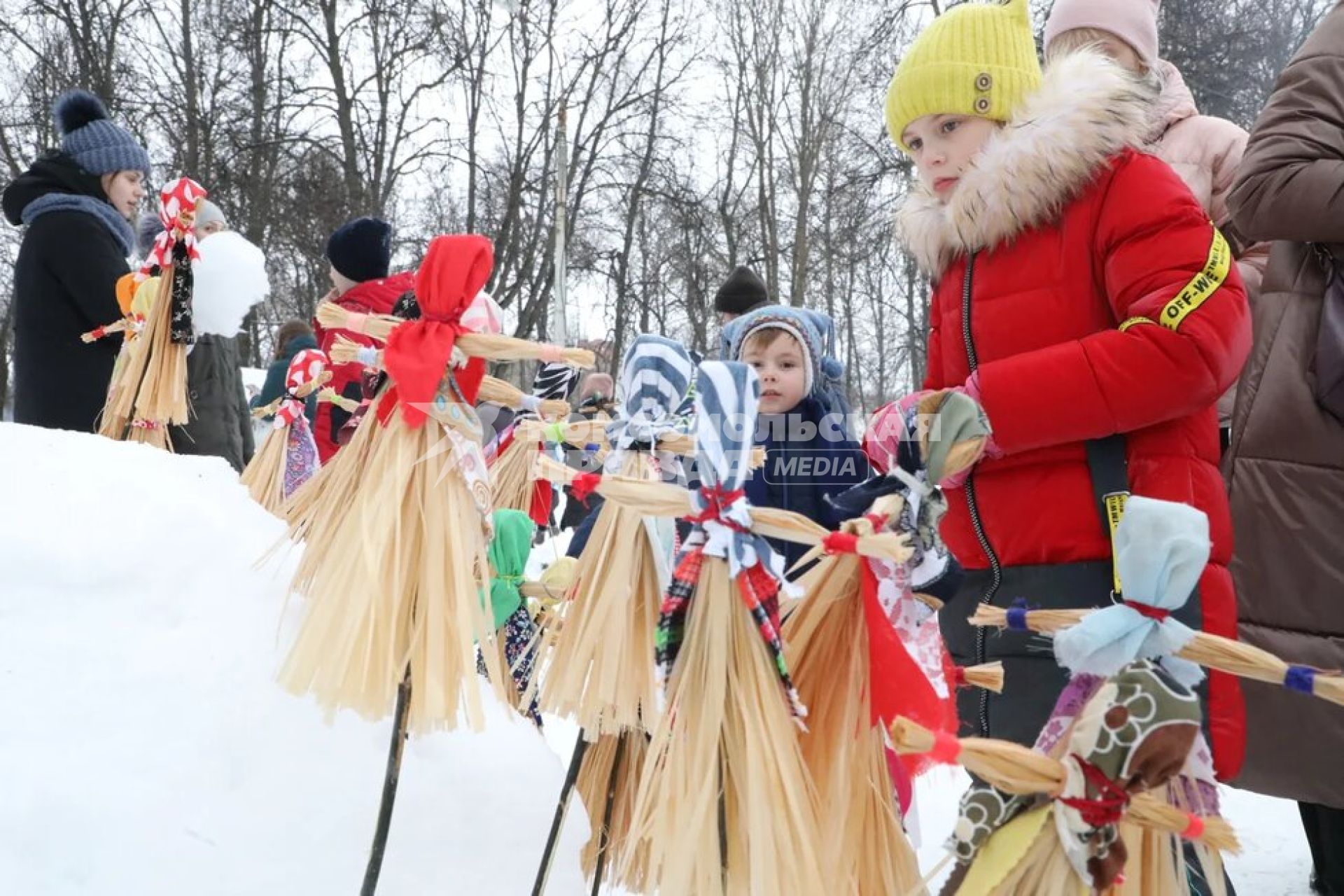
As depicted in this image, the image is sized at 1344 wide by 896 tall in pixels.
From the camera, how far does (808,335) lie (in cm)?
262

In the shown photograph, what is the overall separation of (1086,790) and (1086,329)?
3.06 ft

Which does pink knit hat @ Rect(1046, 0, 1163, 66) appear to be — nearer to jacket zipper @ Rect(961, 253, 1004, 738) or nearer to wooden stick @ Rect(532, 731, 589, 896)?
jacket zipper @ Rect(961, 253, 1004, 738)

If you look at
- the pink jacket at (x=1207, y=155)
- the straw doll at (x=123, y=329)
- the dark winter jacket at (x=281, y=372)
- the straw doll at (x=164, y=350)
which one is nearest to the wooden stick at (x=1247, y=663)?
the pink jacket at (x=1207, y=155)

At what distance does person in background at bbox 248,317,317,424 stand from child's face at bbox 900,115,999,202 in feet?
11.5

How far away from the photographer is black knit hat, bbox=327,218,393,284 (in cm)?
404

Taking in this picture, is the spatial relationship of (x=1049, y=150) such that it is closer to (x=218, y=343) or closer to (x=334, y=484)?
(x=334, y=484)

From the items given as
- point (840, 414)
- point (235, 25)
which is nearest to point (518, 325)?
point (235, 25)

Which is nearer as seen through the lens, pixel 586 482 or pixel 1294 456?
pixel 586 482

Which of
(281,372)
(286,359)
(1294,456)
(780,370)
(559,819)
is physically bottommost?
(559,819)

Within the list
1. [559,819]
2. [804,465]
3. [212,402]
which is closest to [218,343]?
[212,402]

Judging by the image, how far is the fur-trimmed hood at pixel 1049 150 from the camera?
1.50 m

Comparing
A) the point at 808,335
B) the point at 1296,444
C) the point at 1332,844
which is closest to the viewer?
the point at 1296,444

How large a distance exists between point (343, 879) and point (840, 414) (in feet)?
5.68

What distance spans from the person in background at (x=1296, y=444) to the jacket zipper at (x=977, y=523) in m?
0.64
